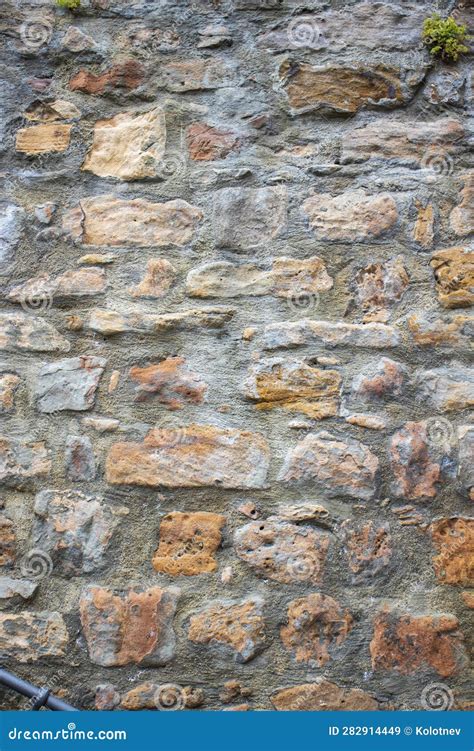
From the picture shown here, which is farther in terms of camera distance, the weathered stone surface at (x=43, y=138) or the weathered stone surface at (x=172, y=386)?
the weathered stone surface at (x=43, y=138)

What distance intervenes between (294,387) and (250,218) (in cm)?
54

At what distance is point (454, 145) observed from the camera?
2152 millimetres

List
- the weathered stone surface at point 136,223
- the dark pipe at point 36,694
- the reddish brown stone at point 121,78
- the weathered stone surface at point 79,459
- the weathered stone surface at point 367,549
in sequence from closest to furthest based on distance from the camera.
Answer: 1. the dark pipe at point 36,694
2. the weathered stone surface at point 367,549
3. the weathered stone surface at point 79,459
4. the weathered stone surface at point 136,223
5. the reddish brown stone at point 121,78

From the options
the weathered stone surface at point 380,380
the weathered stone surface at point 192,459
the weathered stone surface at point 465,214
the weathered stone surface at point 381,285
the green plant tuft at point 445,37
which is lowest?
the weathered stone surface at point 192,459

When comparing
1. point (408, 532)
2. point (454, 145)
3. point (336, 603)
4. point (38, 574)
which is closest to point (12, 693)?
point (38, 574)

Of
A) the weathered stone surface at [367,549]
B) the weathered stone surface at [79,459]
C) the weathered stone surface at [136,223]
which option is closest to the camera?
the weathered stone surface at [367,549]

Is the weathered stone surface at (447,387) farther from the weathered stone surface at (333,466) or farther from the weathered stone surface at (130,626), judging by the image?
A: the weathered stone surface at (130,626)

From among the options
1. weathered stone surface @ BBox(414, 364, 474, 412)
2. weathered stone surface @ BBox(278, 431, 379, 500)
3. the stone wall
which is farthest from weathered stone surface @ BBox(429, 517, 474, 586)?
weathered stone surface @ BBox(414, 364, 474, 412)

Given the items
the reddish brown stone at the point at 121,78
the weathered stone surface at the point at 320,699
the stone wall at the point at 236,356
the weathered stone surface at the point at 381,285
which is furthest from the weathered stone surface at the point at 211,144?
the weathered stone surface at the point at 320,699

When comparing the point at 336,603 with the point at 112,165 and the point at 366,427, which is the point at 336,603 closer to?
the point at 366,427

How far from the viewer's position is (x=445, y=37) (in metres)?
2.19

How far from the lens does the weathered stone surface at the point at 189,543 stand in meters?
1.97

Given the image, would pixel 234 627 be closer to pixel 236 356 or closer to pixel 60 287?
pixel 236 356

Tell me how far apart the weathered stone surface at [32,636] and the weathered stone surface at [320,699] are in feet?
2.00
